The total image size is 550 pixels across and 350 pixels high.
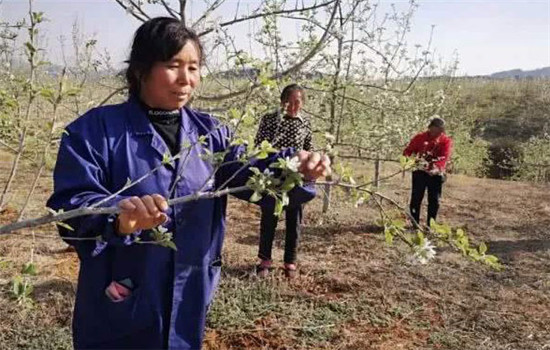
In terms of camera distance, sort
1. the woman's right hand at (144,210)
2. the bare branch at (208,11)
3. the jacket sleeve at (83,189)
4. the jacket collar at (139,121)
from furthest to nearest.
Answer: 1. the bare branch at (208,11)
2. the jacket collar at (139,121)
3. the jacket sleeve at (83,189)
4. the woman's right hand at (144,210)

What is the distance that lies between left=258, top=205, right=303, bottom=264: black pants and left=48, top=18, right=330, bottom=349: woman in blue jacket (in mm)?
2991

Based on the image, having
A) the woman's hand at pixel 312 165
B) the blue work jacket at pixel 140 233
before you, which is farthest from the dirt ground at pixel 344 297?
the woman's hand at pixel 312 165

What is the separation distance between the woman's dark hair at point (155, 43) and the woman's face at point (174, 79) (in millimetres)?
16

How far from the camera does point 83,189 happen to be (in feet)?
4.55

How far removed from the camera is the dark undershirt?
1.64 m

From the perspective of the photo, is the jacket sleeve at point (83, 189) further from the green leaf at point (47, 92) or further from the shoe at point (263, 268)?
the shoe at point (263, 268)

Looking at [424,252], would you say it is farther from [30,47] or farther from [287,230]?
[287,230]

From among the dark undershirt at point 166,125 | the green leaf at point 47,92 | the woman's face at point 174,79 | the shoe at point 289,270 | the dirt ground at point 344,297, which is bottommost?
the dirt ground at point 344,297

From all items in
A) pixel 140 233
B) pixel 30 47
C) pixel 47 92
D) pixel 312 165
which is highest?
pixel 30 47

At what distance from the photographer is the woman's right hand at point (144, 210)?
1.11 meters

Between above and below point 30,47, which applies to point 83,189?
below

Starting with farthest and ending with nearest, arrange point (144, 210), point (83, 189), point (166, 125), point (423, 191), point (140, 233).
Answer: point (423, 191) < point (166, 125) < point (140, 233) < point (83, 189) < point (144, 210)

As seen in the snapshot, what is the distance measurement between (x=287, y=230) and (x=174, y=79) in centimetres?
341

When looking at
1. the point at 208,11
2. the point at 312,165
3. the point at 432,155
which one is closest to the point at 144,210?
the point at 312,165
